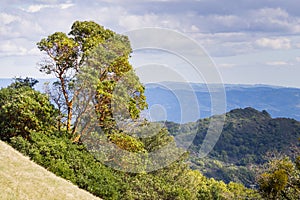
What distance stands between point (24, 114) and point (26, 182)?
1023cm

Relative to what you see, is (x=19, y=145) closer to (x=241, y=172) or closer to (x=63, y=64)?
(x=63, y=64)

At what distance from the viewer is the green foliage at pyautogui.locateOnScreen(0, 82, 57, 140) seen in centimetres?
2894

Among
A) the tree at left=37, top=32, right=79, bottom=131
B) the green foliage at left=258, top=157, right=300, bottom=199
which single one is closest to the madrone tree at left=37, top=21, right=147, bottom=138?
the tree at left=37, top=32, right=79, bottom=131

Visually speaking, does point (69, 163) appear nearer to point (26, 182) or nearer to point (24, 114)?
point (24, 114)

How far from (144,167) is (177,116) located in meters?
4.97

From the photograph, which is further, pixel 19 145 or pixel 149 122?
pixel 149 122

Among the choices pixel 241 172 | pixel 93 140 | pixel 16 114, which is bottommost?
pixel 241 172

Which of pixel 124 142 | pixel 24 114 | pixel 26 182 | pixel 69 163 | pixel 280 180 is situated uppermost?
pixel 24 114

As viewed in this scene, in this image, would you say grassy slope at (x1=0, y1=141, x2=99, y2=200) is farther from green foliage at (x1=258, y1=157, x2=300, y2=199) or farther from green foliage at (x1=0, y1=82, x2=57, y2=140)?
green foliage at (x1=258, y1=157, x2=300, y2=199)

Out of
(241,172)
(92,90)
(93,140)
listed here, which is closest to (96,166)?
(93,140)

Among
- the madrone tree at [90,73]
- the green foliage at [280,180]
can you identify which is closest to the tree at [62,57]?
the madrone tree at [90,73]

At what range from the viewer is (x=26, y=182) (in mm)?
19406

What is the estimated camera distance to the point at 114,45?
34.0 metres

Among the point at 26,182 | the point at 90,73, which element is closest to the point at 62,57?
the point at 90,73
